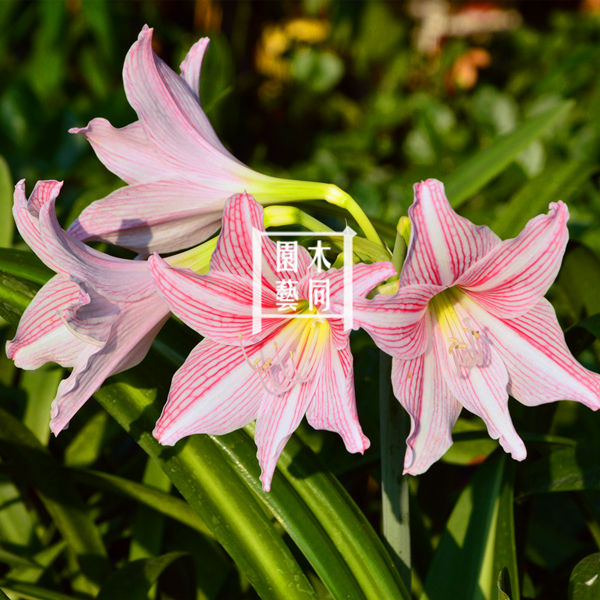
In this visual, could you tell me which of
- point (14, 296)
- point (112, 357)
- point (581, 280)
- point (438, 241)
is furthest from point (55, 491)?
point (581, 280)

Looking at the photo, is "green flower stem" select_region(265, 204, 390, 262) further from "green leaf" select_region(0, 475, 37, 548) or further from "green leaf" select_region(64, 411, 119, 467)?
"green leaf" select_region(0, 475, 37, 548)

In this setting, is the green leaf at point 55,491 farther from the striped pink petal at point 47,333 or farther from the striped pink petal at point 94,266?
the striped pink petal at point 94,266

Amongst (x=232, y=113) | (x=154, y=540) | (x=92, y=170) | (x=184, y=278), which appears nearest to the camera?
(x=184, y=278)

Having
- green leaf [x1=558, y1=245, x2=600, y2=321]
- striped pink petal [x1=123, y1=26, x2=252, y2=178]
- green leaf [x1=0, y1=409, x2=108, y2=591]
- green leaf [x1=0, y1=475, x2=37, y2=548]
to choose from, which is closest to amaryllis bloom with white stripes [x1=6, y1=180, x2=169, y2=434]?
striped pink petal [x1=123, y1=26, x2=252, y2=178]

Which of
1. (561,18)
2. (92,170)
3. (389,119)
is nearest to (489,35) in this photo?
(561,18)

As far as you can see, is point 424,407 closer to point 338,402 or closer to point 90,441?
point 338,402

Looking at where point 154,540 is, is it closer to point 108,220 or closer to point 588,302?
A: point 108,220
